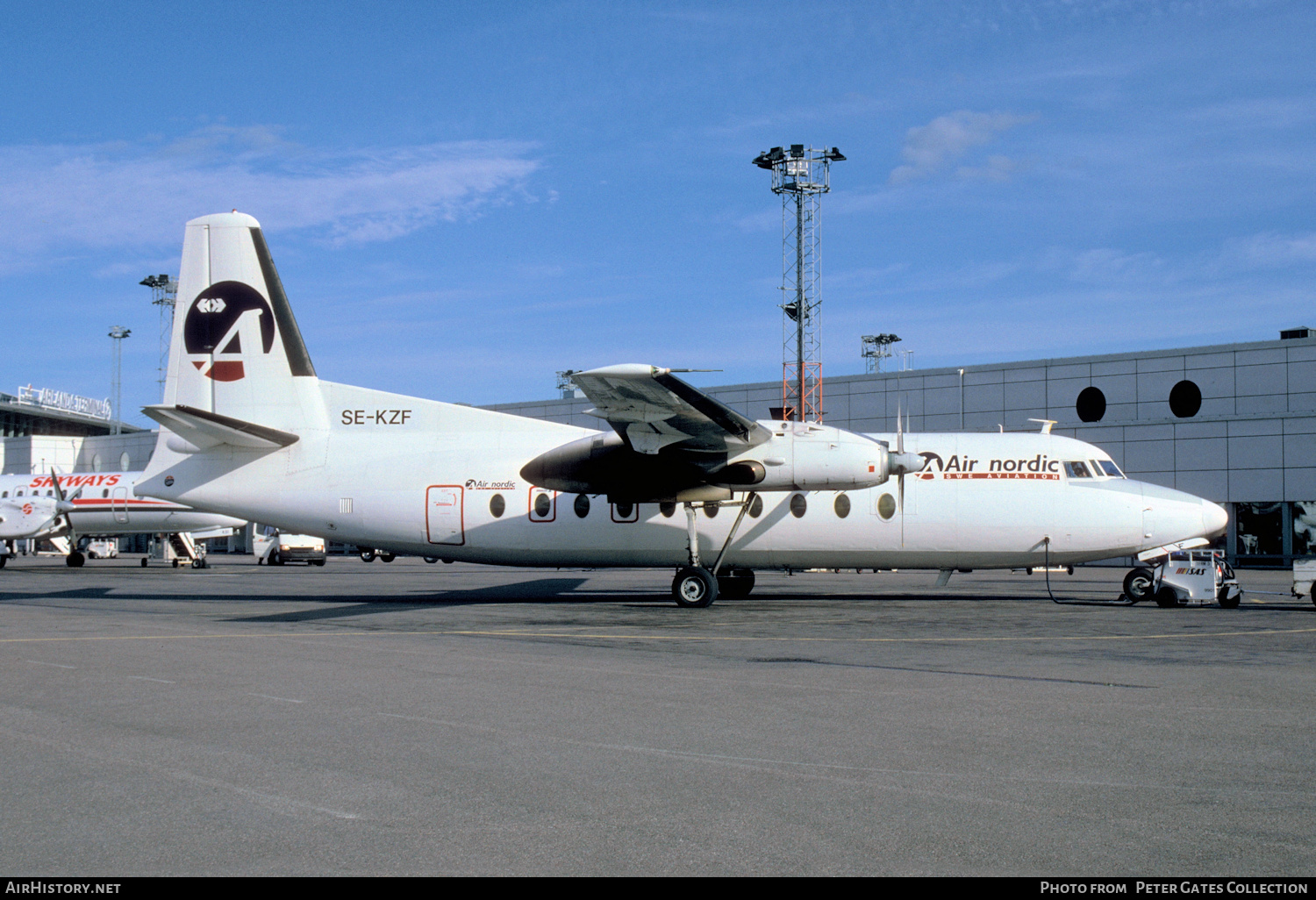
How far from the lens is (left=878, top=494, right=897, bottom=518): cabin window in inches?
825

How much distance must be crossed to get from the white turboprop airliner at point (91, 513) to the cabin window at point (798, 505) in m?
29.5

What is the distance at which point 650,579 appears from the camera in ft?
106

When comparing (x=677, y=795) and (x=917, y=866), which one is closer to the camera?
(x=917, y=866)

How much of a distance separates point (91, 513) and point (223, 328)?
27040mm

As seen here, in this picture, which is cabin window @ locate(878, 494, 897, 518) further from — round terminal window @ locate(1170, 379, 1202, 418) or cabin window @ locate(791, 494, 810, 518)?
round terminal window @ locate(1170, 379, 1202, 418)

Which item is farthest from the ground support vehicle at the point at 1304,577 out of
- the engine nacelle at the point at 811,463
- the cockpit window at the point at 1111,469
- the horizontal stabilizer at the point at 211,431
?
the horizontal stabilizer at the point at 211,431

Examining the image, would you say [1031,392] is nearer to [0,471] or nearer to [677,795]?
[677,795]

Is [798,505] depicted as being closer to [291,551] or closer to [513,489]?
[513,489]

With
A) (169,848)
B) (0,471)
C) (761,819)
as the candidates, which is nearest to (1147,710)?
(761,819)

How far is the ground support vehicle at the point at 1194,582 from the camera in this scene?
19219mm

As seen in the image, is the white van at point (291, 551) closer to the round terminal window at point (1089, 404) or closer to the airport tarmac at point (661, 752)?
the airport tarmac at point (661, 752)

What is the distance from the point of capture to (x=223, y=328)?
21672mm

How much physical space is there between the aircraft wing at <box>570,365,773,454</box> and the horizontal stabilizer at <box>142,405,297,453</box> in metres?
7.57

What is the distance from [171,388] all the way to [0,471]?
6901 centimetres
